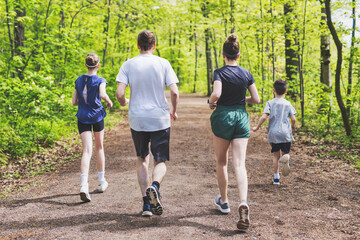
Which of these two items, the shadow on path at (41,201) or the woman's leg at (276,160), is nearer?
the shadow on path at (41,201)

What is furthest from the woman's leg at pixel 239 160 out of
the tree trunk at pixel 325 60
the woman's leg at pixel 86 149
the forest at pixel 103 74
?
the tree trunk at pixel 325 60

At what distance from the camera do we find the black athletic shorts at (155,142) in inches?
149

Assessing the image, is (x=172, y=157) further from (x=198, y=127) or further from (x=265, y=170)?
(x=198, y=127)

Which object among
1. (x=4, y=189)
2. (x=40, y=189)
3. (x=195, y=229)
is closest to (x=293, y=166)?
(x=195, y=229)

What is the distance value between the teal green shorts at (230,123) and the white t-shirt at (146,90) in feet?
2.23

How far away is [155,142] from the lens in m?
3.78

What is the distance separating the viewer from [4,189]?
5.80m

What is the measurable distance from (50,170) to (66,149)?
1904mm

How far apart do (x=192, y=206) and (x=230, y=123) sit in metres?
1.39

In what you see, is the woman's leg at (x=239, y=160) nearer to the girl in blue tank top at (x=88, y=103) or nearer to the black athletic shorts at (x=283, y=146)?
the black athletic shorts at (x=283, y=146)

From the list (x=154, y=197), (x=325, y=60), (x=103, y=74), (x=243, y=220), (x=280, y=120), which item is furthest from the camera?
(x=103, y=74)

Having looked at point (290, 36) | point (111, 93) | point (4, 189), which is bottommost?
point (4, 189)

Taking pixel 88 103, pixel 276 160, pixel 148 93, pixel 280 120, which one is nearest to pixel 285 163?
pixel 276 160

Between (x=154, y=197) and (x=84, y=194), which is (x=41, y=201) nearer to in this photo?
(x=84, y=194)
